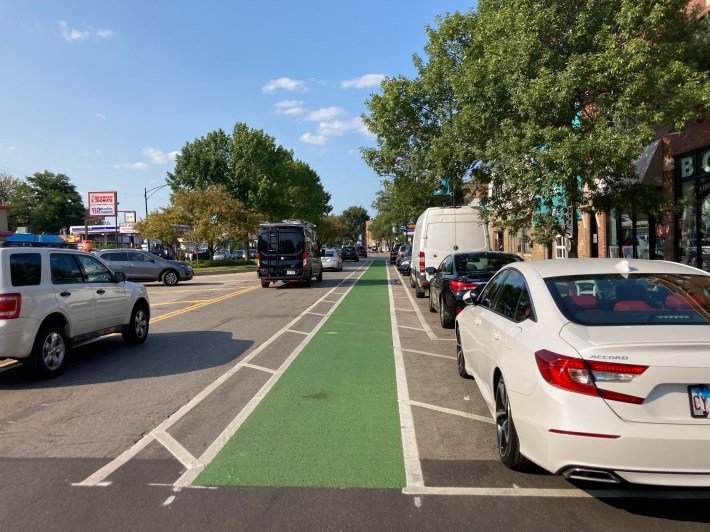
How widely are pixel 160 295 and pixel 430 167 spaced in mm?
11535

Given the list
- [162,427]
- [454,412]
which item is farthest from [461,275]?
[162,427]

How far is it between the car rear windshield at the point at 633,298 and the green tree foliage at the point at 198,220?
3933cm

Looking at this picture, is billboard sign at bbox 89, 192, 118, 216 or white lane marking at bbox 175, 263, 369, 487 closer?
white lane marking at bbox 175, 263, 369, 487

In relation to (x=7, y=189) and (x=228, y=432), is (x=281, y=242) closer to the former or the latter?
(x=228, y=432)

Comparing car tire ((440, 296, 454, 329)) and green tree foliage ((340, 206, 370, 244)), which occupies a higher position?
green tree foliage ((340, 206, 370, 244))

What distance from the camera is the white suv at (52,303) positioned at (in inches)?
259

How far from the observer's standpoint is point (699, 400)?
10.1 feet

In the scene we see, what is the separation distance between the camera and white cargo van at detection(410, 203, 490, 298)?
15.2m

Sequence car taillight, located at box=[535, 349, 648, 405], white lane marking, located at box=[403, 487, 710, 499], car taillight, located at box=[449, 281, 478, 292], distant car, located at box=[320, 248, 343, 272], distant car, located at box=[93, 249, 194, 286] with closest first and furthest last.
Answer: car taillight, located at box=[535, 349, 648, 405] < white lane marking, located at box=[403, 487, 710, 499] < car taillight, located at box=[449, 281, 478, 292] < distant car, located at box=[93, 249, 194, 286] < distant car, located at box=[320, 248, 343, 272]

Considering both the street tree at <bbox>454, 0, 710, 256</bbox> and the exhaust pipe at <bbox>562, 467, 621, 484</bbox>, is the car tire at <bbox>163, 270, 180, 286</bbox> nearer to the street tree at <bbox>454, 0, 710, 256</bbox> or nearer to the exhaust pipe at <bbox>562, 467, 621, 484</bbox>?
the street tree at <bbox>454, 0, 710, 256</bbox>

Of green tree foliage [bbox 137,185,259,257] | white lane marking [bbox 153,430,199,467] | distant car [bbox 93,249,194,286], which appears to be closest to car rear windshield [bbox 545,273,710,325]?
white lane marking [bbox 153,430,199,467]

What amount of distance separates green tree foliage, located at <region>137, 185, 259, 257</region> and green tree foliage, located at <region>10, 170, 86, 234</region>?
3769 cm

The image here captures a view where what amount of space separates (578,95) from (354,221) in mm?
147904

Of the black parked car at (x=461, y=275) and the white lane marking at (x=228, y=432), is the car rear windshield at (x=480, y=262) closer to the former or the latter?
the black parked car at (x=461, y=275)
